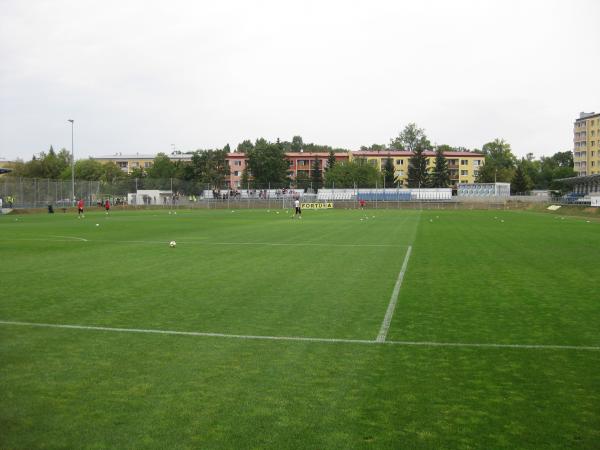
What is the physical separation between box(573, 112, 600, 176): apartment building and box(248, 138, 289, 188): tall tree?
6956cm

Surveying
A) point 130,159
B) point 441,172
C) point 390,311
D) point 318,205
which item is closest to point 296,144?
point 130,159

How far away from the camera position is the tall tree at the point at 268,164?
106875mm

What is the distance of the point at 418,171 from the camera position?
106812mm

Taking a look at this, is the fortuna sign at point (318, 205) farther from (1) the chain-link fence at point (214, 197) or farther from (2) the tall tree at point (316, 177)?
(2) the tall tree at point (316, 177)

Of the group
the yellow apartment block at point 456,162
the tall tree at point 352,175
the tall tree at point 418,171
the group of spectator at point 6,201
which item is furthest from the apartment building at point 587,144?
the group of spectator at point 6,201

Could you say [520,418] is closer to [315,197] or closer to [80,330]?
[80,330]

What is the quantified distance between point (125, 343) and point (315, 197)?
78477 millimetres

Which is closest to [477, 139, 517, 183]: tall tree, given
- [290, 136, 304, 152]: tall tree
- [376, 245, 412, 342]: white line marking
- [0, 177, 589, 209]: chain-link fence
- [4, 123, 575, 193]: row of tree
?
[4, 123, 575, 193]: row of tree

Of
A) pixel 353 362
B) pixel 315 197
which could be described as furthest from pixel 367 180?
pixel 353 362

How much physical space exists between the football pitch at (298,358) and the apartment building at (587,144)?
128 metres

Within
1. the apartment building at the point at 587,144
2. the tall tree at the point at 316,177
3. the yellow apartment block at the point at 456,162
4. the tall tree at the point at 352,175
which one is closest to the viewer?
the tall tree at the point at 352,175

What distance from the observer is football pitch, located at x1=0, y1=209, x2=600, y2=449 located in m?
4.38

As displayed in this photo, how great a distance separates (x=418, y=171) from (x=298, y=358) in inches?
4082

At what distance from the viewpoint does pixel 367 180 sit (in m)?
105
